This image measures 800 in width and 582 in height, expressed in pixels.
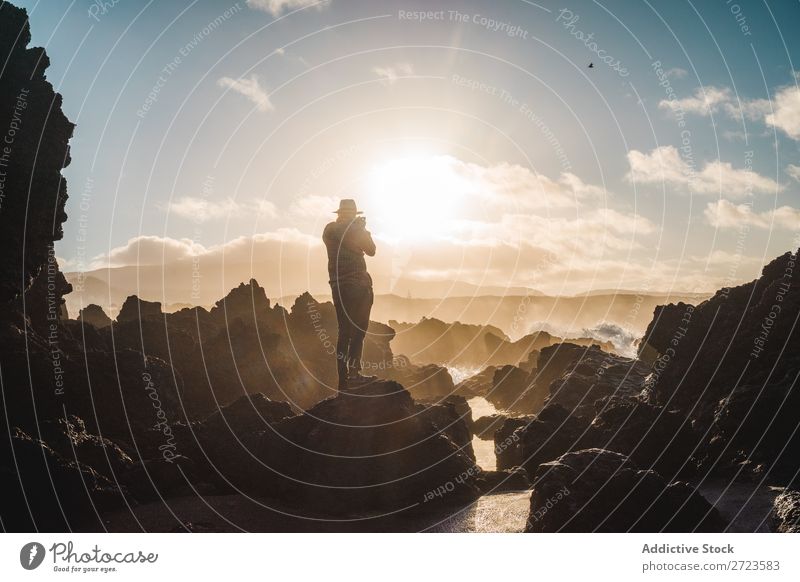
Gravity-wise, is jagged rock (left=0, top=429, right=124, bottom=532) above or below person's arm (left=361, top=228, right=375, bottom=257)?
below

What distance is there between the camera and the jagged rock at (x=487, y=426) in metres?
34.3

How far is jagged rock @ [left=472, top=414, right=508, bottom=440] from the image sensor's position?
34.3 meters

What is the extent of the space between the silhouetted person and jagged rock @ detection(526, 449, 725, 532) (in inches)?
281

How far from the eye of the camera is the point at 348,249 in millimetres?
16594

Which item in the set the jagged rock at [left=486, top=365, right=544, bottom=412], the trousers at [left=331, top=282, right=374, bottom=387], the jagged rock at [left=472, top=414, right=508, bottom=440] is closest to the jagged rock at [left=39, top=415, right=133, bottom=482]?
the trousers at [left=331, top=282, right=374, bottom=387]

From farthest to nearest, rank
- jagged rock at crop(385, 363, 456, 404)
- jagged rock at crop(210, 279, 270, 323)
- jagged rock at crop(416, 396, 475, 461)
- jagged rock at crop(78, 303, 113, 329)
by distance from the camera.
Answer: jagged rock at crop(78, 303, 113, 329) < jagged rock at crop(385, 363, 456, 404) < jagged rock at crop(210, 279, 270, 323) < jagged rock at crop(416, 396, 475, 461)

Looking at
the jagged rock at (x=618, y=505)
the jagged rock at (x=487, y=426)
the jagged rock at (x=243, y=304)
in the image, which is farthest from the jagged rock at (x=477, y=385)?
the jagged rock at (x=618, y=505)

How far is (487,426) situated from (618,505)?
25697 mm

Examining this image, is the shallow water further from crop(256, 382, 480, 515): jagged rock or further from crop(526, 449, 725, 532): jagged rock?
crop(526, 449, 725, 532): jagged rock

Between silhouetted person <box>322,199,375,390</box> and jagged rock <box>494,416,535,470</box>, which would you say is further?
jagged rock <box>494,416,535,470</box>

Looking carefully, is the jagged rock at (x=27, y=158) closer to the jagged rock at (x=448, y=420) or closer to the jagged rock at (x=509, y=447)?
the jagged rock at (x=448, y=420)

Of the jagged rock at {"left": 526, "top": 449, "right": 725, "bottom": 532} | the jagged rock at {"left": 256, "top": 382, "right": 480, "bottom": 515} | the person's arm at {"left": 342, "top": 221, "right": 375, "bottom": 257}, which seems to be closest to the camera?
the jagged rock at {"left": 526, "top": 449, "right": 725, "bottom": 532}
